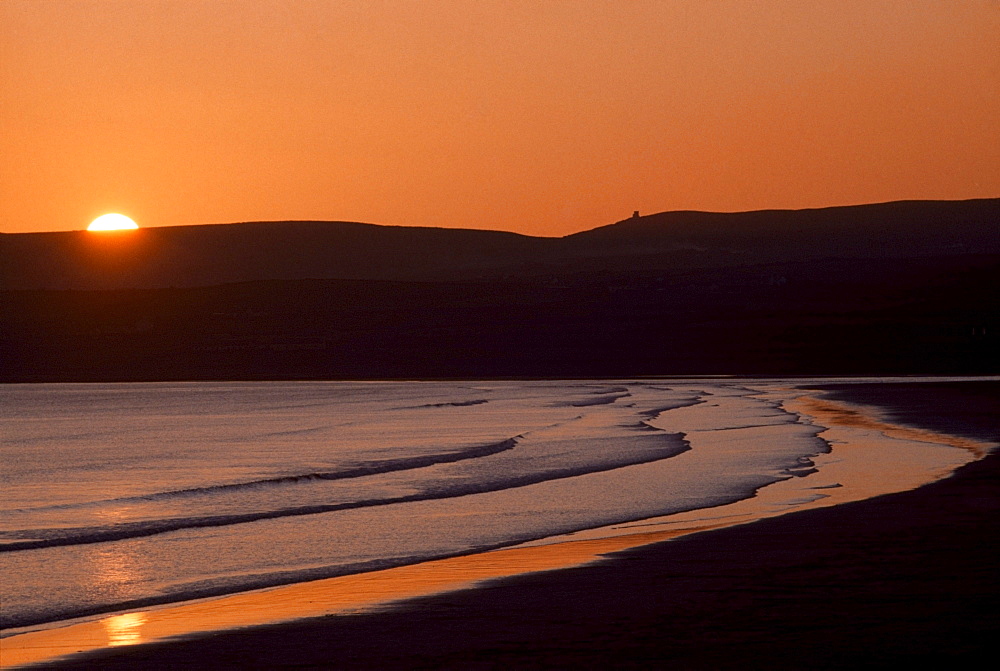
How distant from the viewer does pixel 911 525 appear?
52.5 feet

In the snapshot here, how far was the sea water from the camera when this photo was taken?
14727 mm

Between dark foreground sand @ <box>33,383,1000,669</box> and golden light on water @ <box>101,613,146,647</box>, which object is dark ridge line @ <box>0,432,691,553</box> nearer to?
golden light on water @ <box>101,613,146,647</box>

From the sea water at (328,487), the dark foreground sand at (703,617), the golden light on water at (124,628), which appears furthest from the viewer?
the sea water at (328,487)

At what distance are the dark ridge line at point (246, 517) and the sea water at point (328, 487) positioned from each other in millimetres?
43

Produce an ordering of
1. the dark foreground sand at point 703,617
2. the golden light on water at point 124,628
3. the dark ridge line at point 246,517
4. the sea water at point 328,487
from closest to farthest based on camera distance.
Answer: the dark foreground sand at point 703,617 → the golden light on water at point 124,628 → the sea water at point 328,487 → the dark ridge line at point 246,517

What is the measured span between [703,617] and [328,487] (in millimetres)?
13084

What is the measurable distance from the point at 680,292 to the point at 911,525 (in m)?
140

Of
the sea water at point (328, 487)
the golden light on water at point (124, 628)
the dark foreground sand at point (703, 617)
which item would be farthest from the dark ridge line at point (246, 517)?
the dark foreground sand at point (703, 617)

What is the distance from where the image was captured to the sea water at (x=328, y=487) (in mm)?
14727

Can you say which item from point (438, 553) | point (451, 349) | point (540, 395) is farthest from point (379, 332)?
point (438, 553)

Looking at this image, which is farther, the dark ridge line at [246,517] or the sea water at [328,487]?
the dark ridge line at [246,517]

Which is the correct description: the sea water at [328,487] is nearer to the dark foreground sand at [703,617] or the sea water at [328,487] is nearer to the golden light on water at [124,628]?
the golden light on water at [124,628]

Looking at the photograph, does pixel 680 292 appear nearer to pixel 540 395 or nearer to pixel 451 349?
pixel 451 349

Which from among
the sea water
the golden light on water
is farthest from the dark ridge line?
the golden light on water
